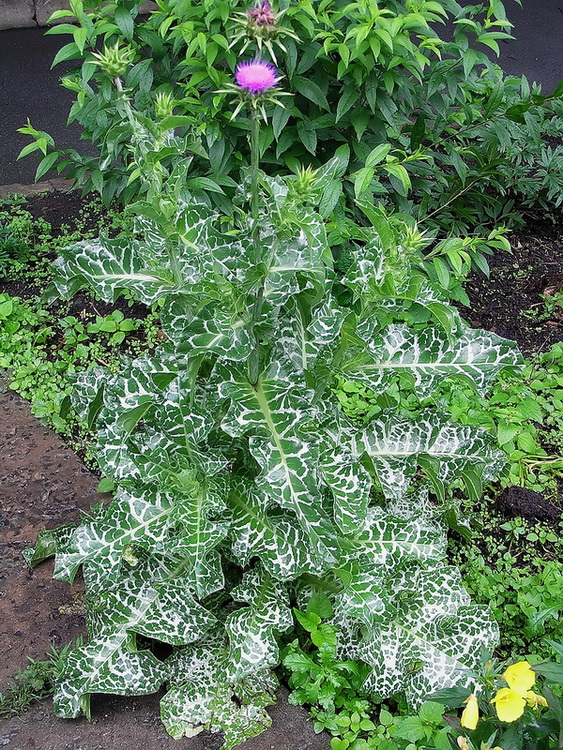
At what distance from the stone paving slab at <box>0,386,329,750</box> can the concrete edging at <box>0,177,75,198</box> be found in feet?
6.16

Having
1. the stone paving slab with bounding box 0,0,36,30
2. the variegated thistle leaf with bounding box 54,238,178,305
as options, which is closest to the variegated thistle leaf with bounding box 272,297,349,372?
the variegated thistle leaf with bounding box 54,238,178,305

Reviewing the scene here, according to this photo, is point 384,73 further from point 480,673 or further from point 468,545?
point 480,673

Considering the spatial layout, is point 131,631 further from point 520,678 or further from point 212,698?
point 520,678

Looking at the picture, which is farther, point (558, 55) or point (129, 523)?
point (558, 55)

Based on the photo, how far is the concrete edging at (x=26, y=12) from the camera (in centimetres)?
771

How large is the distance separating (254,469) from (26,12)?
7.47 metres

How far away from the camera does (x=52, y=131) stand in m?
5.87

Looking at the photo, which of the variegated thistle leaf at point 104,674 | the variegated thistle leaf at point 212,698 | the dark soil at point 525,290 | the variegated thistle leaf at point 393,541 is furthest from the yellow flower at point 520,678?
the dark soil at point 525,290

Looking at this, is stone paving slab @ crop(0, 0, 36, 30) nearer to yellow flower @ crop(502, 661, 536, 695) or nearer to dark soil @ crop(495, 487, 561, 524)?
dark soil @ crop(495, 487, 561, 524)

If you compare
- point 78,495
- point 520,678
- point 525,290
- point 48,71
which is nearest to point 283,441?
point 520,678

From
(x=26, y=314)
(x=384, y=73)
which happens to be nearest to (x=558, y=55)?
(x=384, y=73)

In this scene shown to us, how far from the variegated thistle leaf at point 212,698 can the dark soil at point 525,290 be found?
2278 millimetres

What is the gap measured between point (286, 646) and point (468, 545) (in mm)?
878

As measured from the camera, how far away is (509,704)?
1.57 meters
